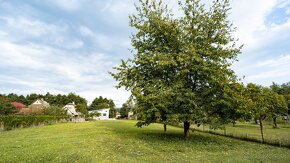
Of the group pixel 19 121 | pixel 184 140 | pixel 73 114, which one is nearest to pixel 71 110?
pixel 73 114

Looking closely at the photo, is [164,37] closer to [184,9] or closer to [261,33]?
[184,9]

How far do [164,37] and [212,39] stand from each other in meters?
3.62

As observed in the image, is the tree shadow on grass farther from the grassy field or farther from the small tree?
the small tree

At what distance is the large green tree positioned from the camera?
41.2 ft

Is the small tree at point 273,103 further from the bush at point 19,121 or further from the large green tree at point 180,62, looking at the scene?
the bush at point 19,121

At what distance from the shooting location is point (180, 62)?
12945 mm


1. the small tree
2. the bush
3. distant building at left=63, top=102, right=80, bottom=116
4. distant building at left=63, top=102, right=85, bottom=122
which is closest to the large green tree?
the small tree

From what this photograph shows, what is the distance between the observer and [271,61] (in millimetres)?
19141

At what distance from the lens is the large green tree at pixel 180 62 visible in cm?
1257

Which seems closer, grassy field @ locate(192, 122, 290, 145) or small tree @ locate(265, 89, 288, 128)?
grassy field @ locate(192, 122, 290, 145)

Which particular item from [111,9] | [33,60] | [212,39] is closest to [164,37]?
[212,39]

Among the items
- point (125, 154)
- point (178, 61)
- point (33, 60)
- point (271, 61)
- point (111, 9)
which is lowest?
point (125, 154)

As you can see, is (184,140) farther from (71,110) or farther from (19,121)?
(71,110)

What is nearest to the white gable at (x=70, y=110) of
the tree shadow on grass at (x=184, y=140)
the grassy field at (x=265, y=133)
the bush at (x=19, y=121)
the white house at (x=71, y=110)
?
the white house at (x=71, y=110)
